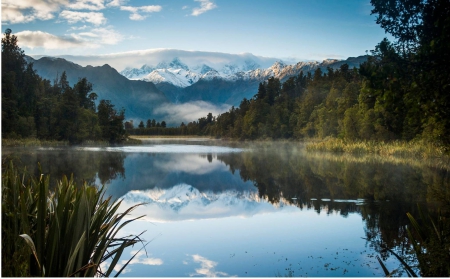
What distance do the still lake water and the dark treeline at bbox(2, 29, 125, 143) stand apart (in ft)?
26.1

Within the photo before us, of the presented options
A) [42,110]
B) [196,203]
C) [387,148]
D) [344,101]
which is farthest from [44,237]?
[344,101]

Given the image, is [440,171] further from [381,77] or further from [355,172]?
[381,77]

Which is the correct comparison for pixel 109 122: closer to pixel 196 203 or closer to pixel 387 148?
pixel 387 148

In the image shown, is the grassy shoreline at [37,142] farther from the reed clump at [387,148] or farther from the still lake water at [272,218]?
the reed clump at [387,148]

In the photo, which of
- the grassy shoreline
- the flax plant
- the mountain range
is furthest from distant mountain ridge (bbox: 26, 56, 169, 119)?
the flax plant

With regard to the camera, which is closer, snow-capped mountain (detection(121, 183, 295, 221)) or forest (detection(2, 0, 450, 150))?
forest (detection(2, 0, 450, 150))

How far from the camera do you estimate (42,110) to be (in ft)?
87.8

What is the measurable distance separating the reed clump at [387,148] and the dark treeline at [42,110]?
1843 centimetres

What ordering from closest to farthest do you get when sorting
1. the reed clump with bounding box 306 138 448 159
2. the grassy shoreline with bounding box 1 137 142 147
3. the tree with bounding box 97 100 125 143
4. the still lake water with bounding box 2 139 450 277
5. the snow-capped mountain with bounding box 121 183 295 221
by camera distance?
the still lake water with bounding box 2 139 450 277 → the snow-capped mountain with bounding box 121 183 295 221 → the reed clump with bounding box 306 138 448 159 → the grassy shoreline with bounding box 1 137 142 147 → the tree with bounding box 97 100 125 143

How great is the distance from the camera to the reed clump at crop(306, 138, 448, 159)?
1886 centimetres

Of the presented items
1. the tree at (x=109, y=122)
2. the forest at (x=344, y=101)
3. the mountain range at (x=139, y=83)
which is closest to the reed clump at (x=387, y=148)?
the forest at (x=344, y=101)

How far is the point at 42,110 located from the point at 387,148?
21265mm

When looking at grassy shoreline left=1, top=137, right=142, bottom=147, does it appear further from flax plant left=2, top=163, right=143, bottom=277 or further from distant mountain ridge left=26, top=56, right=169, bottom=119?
flax plant left=2, top=163, right=143, bottom=277

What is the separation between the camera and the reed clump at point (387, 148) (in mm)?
18859
